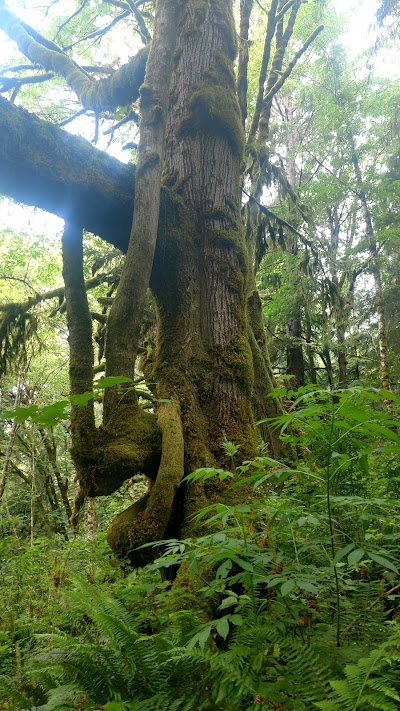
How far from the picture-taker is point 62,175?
357 centimetres

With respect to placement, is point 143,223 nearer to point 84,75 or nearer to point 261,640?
point 84,75

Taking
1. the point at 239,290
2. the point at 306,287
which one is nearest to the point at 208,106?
the point at 239,290

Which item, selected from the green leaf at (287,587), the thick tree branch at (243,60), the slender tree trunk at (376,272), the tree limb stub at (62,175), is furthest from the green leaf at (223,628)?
the slender tree trunk at (376,272)

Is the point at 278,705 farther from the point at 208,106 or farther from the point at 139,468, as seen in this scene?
the point at 208,106

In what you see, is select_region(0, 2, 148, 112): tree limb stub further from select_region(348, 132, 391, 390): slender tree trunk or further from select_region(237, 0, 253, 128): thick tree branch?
select_region(348, 132, 391, 390): slender tree trunk

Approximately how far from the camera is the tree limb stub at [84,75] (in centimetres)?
452

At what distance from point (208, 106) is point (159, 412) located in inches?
128

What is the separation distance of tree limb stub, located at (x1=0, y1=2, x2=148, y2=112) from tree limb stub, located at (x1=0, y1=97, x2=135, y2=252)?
1.22m

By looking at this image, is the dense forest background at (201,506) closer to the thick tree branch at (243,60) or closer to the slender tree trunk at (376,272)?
the thick tree branch at (243,60)

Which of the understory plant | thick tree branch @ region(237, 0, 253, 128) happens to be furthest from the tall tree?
thick tree branch @ region(237, 0, 253, 128)

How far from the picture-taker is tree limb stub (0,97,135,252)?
3.37 meters

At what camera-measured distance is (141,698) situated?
1.73 metres

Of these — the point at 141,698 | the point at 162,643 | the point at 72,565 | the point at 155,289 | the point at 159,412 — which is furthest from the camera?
the point at 72,565

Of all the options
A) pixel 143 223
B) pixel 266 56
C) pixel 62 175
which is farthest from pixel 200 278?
pixel 266 56
